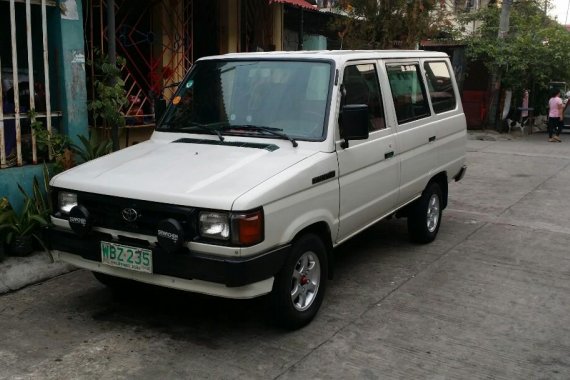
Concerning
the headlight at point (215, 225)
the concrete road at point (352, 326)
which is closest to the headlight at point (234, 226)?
the headlight at point (215, 225)

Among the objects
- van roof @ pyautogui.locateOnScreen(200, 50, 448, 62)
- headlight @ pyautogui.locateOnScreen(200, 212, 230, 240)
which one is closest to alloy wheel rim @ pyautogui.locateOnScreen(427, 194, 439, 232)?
van roof @ pyautogui.locateOnScreen(200, 50, 448, 62)

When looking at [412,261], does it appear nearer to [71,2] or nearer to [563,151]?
[71,2]

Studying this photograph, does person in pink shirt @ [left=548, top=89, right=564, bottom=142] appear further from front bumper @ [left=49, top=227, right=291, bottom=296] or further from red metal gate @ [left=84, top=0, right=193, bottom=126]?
front bumper @ [left=49, top=227, right=291, bottom=296]

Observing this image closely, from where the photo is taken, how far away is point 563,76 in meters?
18.3

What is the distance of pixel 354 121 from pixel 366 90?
85 centimetres

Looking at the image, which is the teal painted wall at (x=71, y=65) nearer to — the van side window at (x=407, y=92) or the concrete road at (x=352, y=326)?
the concrete road at (x=352, y=326)

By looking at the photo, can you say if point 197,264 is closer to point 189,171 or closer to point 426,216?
point 189,171

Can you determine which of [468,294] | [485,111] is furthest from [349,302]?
[485,111]

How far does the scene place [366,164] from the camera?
16.2 ft

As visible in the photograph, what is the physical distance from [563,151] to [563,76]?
3.90 meters

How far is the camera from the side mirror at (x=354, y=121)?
4.39 metres

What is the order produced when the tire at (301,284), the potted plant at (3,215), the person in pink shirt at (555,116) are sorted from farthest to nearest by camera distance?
the person in pink shirt at (555,116), the potted plant at (3,215), the tire at (301,284)

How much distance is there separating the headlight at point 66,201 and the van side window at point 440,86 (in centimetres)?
380

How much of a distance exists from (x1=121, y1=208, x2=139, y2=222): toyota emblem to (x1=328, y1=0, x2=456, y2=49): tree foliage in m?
8.97
